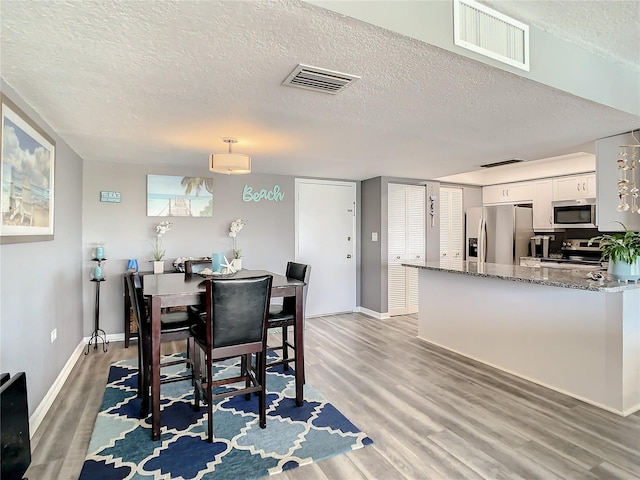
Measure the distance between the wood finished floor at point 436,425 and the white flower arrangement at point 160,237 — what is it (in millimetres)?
1221

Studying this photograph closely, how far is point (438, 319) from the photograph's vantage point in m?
4.09

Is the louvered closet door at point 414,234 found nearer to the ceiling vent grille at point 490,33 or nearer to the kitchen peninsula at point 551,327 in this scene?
the kitchen peninsula at point 551,327

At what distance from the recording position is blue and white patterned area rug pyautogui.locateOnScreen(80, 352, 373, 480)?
1.94 meters

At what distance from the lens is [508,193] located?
20.0 feet

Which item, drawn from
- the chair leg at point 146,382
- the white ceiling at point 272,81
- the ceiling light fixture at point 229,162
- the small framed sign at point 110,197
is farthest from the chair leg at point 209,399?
the small framed sign at point 110,197

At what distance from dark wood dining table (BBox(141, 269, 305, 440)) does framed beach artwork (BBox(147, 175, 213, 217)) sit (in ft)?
5.44

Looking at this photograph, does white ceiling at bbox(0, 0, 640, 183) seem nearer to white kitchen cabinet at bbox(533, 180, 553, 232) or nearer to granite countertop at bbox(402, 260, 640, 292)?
granite countertop at bbox(402, 260, 640, 292)

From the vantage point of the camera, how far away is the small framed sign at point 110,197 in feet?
13.8

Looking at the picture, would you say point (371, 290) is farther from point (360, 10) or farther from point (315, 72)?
point (360, 10)

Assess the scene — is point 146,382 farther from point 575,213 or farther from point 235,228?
point 575,213

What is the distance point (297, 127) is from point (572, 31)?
183 centimetres

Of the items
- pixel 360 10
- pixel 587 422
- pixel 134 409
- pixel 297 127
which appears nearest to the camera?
pixel 360 10

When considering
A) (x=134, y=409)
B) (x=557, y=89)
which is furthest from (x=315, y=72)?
(x=134, y=409)

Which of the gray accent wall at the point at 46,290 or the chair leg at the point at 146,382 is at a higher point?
the gray accent wall at the point at 46,290
